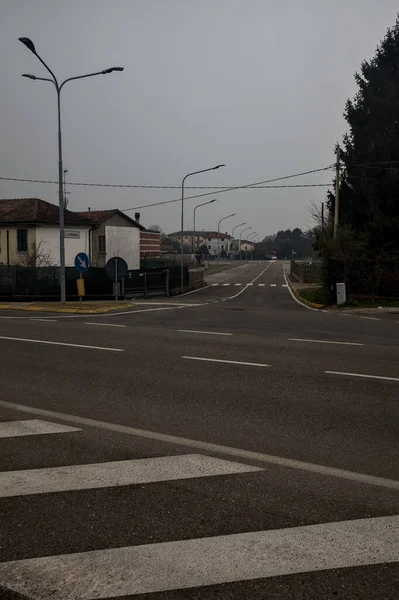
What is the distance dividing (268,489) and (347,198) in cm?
3225

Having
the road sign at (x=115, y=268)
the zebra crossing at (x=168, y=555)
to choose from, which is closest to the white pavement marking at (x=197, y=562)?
the zebra crossing at (x=168, y=555)

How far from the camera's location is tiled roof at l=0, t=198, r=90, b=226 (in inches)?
1678

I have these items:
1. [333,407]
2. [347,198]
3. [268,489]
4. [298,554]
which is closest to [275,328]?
[333,407]

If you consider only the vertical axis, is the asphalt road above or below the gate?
below

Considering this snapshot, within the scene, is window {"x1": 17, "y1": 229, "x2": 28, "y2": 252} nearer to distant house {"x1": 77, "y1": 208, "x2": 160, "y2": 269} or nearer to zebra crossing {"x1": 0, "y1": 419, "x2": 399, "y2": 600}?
distant house {"x1": 77, "y1": 208, "x2": 160, "y2": 269}

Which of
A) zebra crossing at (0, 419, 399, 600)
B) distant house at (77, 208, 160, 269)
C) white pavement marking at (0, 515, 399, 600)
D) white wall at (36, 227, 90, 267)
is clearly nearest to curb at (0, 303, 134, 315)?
zebra crossing at (0, 419, 399, 600)

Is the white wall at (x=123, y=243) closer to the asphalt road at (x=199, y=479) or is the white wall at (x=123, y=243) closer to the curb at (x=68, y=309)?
the curb at (x=68, y=309)

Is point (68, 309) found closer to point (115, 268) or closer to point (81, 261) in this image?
point (81, 261)

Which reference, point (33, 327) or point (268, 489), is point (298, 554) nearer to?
point (268, 489)

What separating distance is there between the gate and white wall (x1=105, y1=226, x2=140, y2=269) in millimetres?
19299

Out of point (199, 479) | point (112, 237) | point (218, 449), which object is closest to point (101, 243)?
point (112, 237)

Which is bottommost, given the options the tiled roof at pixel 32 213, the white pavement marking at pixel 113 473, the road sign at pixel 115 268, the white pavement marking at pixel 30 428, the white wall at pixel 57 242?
the white pavement marking at pixel 113 473

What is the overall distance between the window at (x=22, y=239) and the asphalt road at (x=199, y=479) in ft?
116

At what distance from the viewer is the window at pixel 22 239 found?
1681 inches
